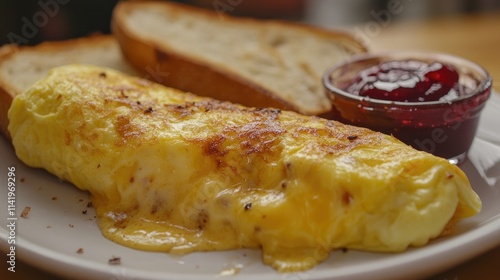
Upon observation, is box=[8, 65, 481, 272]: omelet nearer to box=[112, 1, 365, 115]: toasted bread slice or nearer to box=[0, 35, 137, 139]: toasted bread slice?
box=[0, 35, 137, 139]: toasted bread slice

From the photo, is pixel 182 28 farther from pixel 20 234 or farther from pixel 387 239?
→ pixel 387 239

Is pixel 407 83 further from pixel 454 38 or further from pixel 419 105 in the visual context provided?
pixel 454 38

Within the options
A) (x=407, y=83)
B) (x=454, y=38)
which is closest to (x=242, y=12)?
(x=454, y=38)

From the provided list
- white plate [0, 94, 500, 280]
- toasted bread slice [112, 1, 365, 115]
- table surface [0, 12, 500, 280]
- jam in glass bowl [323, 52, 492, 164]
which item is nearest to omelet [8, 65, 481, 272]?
white plate [0, 94, 500, 280]

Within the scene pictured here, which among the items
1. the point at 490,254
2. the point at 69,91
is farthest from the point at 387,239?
the point at 69,91

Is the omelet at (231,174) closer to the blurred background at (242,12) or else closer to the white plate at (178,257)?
the white plate at (178,257)
